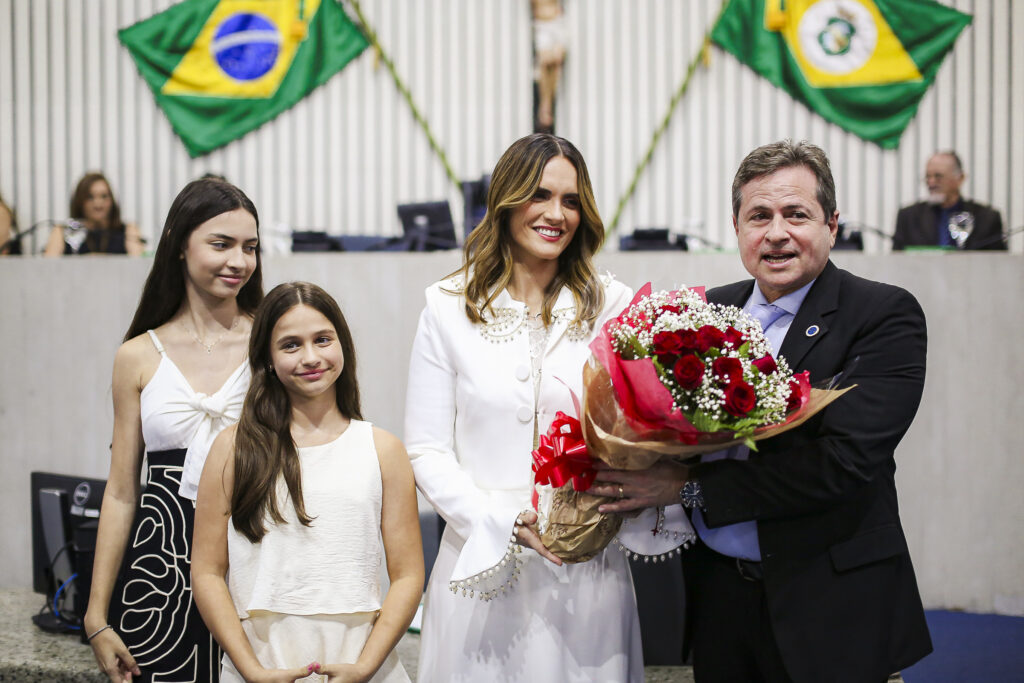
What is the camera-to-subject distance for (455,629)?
1.73 meters

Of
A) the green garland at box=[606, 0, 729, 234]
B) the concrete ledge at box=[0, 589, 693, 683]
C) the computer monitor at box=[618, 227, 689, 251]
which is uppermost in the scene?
the green garland at box=[606, 0, 729, 234]

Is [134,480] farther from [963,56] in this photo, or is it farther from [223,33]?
[963,56]

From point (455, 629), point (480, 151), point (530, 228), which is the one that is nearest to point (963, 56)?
point (480, 151)

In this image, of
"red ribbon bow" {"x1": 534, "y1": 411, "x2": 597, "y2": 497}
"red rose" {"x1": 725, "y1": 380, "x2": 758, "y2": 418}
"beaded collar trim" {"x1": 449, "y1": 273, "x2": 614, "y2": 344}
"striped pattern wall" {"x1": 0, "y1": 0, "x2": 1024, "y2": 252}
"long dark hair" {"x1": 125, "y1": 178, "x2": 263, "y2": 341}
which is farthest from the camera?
"striped pattern wall" {"x1": 0, "y1": 0, "x2": 1024, "y2": 252}

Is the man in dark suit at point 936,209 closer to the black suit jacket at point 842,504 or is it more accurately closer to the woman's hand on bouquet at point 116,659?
the black suit jacket at point 842,504

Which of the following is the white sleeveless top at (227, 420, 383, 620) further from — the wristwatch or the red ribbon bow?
the wristwatch

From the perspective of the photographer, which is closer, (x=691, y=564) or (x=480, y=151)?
(x=691, y=564)

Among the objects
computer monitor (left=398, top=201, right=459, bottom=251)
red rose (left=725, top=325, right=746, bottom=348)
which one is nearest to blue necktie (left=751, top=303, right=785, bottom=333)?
red rose (left=725, top=325, right=746, bottom=348)

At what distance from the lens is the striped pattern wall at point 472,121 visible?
19.2ft

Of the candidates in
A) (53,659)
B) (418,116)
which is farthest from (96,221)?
(53,659)

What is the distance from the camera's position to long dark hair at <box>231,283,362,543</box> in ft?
5.51

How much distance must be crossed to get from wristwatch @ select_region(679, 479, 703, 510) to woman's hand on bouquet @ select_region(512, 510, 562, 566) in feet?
0.84

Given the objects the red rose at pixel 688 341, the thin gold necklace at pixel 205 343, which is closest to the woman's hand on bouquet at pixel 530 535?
the red rose at pixel 688 341

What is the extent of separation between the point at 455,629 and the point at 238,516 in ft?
1.56
